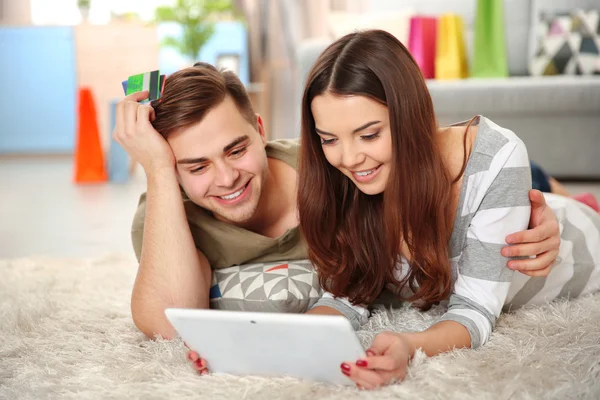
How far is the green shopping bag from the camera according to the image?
3.75m

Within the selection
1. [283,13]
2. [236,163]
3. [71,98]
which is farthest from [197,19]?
[236,163]

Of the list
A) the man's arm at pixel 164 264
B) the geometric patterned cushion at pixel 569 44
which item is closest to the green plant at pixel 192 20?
the geometric patterned cushion at pixel 569 44

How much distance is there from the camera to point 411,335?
1.15 m

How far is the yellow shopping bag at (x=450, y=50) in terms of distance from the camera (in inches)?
146

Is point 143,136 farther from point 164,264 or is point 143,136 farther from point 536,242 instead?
point 536,242

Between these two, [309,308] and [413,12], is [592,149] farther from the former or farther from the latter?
[309,308]

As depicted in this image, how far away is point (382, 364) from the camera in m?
1.03

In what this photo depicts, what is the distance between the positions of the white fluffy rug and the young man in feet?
0.39

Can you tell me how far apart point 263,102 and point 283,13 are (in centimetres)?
71

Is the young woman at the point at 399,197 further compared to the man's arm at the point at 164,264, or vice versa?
the man's arm at the point at 164,264

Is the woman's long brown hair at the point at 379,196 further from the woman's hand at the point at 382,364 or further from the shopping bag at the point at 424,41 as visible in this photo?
the shopping bag at the point at 424,41

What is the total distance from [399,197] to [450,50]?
2.73m

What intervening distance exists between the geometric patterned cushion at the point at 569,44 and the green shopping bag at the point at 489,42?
0.65 ft

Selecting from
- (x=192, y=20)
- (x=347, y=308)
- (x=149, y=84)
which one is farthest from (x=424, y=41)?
(x=347, y=308)
